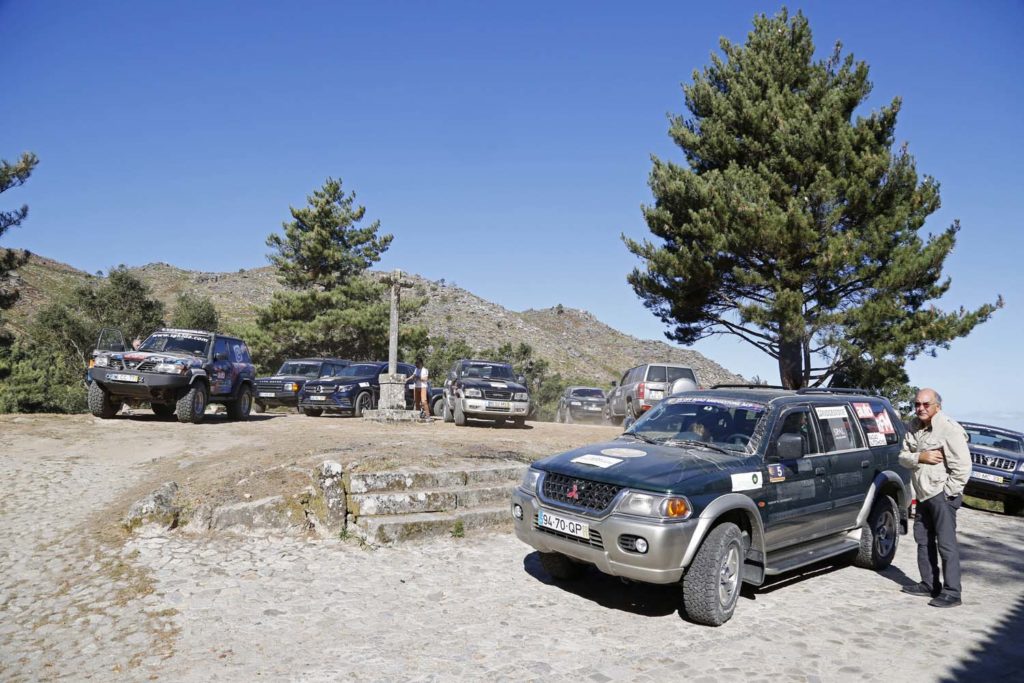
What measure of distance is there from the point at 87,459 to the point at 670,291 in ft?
57.0

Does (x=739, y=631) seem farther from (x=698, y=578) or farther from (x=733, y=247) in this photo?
(x=733, y=247)

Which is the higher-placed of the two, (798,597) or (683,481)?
(683,481)

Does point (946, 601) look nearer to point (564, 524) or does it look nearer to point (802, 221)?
point (564, 524)

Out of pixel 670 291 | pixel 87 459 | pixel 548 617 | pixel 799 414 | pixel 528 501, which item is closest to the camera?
pixel 548 617

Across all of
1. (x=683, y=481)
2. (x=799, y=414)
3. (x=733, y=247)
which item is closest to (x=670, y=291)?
(x=733, y=247)

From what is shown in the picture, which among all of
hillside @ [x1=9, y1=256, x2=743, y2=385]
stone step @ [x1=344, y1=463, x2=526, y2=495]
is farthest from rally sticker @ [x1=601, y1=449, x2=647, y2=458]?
hillside @ [x1=9, y1=256, x2=743, y2=385]

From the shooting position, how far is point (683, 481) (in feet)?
16.3

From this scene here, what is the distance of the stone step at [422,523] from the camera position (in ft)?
22.6

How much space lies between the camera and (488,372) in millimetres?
16656

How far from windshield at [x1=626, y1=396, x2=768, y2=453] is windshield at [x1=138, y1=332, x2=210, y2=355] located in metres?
11.0

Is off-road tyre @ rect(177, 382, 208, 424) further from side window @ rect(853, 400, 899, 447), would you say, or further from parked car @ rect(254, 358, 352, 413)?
side window @ rect(853, 400, 899, 447)

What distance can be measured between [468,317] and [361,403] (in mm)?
52557

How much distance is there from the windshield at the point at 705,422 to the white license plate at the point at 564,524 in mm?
1336

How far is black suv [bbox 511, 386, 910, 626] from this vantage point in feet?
16.1
